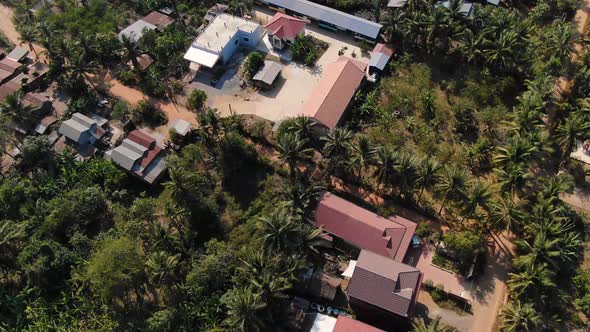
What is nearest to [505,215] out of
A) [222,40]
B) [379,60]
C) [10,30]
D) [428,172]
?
[428,172]

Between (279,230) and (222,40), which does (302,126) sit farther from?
(222,40)

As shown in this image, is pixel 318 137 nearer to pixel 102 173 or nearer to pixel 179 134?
pixel 179 134

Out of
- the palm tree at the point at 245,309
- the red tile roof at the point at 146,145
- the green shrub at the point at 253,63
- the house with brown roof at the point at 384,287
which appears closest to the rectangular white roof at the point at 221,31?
the green shrub at the point at 253,63

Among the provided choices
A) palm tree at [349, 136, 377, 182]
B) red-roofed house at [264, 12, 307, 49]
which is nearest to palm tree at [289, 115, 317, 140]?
palm tree at [349, 136, 377, 182]

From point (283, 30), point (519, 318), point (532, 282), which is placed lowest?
point (519, 318)

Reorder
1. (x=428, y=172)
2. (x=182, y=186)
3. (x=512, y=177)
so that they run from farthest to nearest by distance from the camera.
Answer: (x=182, y=186)
(x=428, y=172)
(x=512, y=177)

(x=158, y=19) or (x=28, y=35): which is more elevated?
(x=158, y=19)
